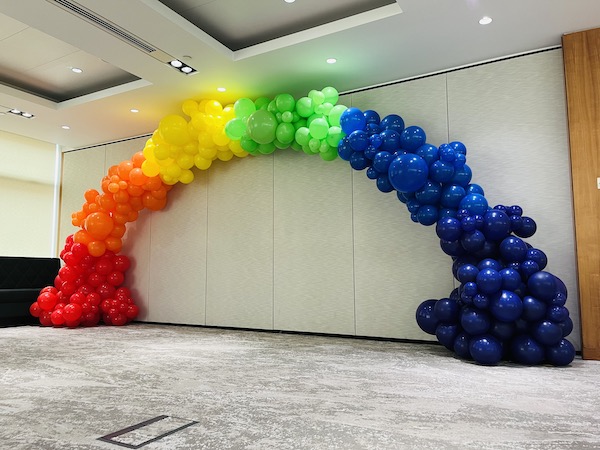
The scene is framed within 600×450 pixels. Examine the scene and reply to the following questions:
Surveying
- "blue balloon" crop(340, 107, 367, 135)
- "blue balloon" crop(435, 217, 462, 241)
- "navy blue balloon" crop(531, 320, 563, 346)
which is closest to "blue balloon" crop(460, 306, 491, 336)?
"navy blue balloon" crop(531, 320, 563, 346)

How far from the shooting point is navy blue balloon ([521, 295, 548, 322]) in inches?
130

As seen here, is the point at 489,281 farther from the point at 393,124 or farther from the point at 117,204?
the point at 117,204

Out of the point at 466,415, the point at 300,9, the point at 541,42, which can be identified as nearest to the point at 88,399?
the point at 466,415

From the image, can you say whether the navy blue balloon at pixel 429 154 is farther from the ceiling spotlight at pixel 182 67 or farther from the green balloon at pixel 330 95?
the ceiling spotlight at pixel 182 67

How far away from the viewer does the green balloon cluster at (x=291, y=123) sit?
177 inches

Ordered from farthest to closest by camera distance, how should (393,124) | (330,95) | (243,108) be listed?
(243,108) < (330,95) < (393,124)

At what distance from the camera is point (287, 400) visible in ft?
7.93

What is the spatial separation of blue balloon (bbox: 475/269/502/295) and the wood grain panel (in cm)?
89

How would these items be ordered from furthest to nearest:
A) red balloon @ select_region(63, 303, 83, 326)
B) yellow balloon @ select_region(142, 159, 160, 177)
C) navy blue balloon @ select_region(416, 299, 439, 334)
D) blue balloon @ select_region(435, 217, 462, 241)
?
red balloon @ select_region(63, 303, 83, 326) < yellow balloon @ select_region(142, 159, 160, 177) < navy blue balloon @ select_region(416, 299, 439, 334) < blue balloon @ select_region(435, 217, 462, 241)

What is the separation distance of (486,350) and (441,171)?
144 centimetres

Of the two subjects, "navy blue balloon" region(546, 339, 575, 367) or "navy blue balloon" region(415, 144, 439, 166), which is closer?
"navy blue balloon" region(546, 339, 575, 367)

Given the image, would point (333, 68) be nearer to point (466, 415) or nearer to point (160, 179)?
point (160, 179)

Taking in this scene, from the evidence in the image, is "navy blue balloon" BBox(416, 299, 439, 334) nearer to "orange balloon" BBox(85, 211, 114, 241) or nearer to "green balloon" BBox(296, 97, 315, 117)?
"green balloon" BBox(296, 97, 315, 117)

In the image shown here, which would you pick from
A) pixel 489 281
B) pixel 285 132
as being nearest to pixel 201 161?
pixel 285 132
